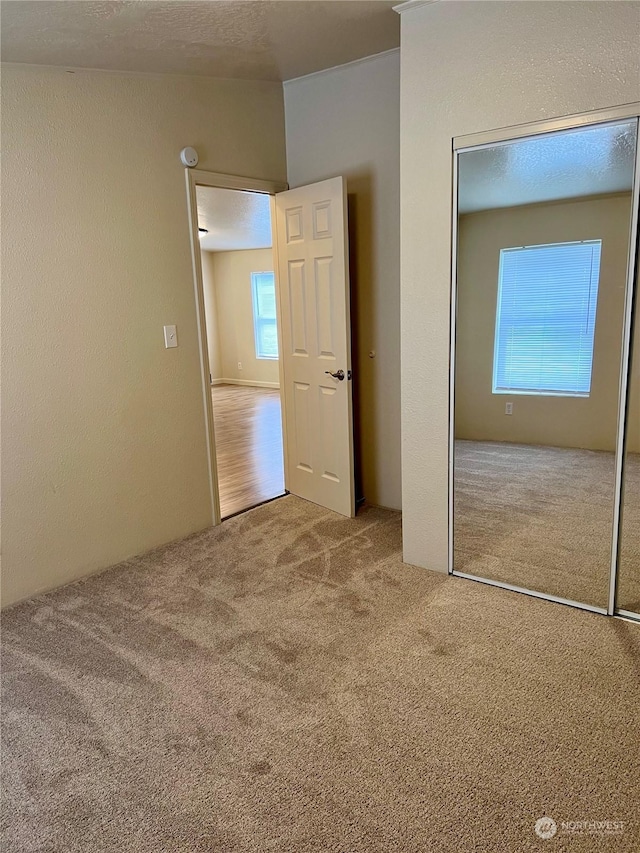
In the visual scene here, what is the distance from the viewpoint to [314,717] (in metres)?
1.84

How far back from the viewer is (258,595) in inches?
103

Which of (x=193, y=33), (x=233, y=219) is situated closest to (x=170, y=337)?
(x=193, y=33)

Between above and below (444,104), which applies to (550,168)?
below

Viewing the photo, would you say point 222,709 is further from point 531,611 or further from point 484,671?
point 531,611

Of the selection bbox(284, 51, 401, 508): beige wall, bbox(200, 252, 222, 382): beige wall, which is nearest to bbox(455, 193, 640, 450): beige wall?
bbox(284, 51, 401, 508): beige wall

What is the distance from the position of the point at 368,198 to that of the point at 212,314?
6.83m

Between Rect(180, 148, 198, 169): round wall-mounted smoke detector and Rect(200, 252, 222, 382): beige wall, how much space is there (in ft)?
21.3

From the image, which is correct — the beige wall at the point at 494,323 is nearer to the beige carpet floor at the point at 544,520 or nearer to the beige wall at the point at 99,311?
the beige carpet floor at the point at 544,520

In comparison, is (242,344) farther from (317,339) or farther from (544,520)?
(544,520)

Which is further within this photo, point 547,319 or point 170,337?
point 170,337

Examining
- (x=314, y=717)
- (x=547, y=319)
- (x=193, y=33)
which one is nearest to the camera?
(x=314, y=717)

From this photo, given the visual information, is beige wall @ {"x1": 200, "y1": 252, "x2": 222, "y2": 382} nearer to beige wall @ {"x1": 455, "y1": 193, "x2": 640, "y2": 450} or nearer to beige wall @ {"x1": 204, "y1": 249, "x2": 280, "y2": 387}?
beige wall @ {"x1": 204, "y1": 249, "x2": 280, "y2": 387}

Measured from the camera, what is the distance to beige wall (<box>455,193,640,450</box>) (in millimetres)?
2273

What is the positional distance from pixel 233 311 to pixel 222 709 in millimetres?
8299
